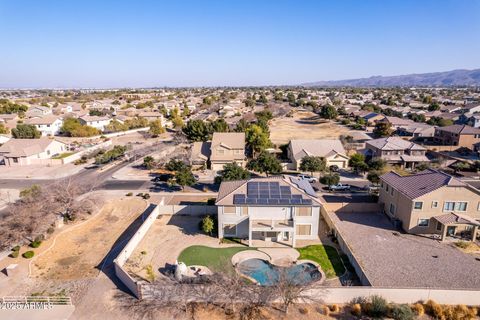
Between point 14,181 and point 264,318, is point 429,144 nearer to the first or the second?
point 264,318

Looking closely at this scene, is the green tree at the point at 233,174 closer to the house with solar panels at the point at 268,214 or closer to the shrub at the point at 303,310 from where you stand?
the house with solar panels at the point at 268,214

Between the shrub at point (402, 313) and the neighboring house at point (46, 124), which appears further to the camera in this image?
the neighboring house at point (46, 124)

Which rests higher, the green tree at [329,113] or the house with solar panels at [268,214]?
the green tree at [329,113]

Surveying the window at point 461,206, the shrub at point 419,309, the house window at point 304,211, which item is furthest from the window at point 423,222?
the shrub at point 419,309

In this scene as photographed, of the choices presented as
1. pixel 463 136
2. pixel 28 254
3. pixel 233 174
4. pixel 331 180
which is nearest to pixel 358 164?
pixel 331 180

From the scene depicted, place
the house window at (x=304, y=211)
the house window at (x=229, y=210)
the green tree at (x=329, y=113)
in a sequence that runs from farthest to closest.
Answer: the green tree at (x=329, y=113) → the house window at (x=229, y=210) → the house window at (x=304, y=211)

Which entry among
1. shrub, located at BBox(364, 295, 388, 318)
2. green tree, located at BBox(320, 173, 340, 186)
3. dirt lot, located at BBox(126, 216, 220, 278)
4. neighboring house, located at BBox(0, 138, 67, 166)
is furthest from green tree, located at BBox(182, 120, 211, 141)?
shrub, located at BBox(364, 295, 388, 318)

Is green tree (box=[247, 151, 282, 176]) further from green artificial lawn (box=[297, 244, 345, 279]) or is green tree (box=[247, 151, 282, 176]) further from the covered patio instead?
the covered patio
